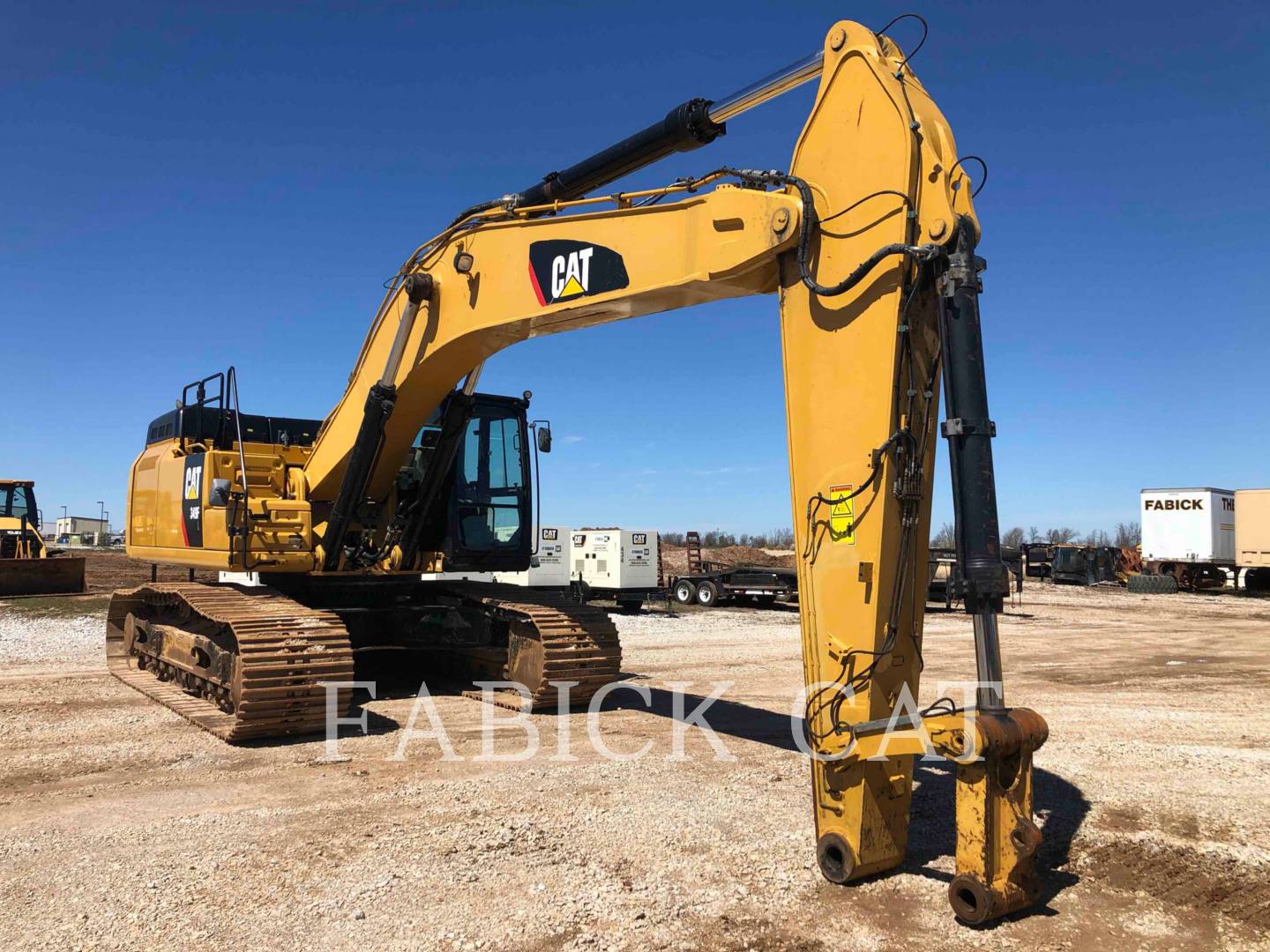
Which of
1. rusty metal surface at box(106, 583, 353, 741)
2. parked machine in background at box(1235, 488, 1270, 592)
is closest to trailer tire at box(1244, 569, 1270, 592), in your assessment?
parked machine in background at box(1235, 488, 1270, 592)

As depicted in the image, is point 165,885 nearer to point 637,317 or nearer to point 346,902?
point 346,902

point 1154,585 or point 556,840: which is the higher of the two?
point 556,840

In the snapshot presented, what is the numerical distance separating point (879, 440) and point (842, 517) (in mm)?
464

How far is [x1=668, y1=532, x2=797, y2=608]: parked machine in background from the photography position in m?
26.5

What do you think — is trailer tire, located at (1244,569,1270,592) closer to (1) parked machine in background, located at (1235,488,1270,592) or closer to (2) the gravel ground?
(1) parked machine in background, located at (1235,488,1270,592)

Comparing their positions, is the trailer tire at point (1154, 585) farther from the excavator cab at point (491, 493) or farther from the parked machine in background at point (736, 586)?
the excavator cab at point (491, 493)

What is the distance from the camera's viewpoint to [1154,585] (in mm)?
38000

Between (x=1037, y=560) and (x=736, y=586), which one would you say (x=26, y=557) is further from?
(x=1037, y=560)

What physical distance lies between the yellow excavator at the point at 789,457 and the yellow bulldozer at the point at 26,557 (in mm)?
13932

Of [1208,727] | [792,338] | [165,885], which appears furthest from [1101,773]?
[165,885]

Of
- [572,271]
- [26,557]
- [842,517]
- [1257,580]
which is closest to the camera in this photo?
[842,517]

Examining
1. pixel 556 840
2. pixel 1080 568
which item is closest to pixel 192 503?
pixel 556 840

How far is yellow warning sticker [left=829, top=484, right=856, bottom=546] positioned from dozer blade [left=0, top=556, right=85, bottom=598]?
2370 centimetres

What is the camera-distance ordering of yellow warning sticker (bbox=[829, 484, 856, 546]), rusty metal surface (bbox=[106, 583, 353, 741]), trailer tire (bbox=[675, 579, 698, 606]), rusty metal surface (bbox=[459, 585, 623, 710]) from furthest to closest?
trailer tire (bbox=[675, 579, 698, 606]) < rusty metal surface (bbox=[459, 585, 623, 710]) < rusty metal surface (bbox=[106, 583, 353, 741]) < yellow warning sticker (bbox=[829, 484, 856, 546])
